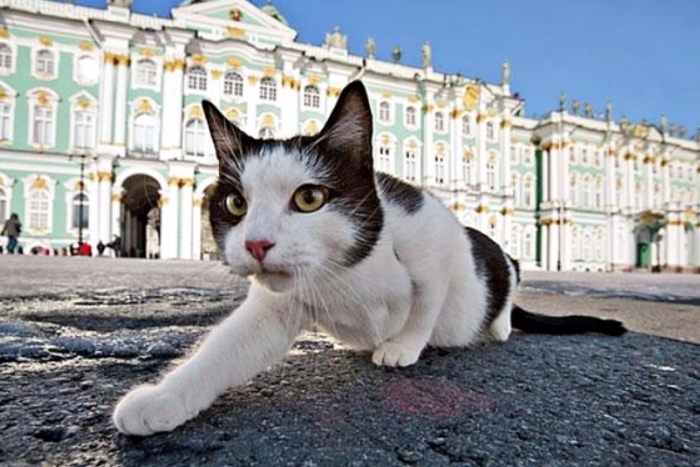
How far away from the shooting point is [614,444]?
73cm

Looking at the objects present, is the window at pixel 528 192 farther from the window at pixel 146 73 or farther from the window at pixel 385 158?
the window at pixel 146 73

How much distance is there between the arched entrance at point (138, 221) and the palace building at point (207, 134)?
0.10 m

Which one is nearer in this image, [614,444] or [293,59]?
[614,444]

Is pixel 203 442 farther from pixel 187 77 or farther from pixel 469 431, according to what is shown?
pixel 187 77

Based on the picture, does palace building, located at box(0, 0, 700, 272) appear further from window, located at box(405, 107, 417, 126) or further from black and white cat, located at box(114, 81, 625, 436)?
black and white cat, located at box(114, 81, 625, 436)

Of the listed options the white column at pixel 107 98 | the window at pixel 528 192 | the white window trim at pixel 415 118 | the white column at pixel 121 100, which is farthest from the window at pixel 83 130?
the window at pixel 528 192

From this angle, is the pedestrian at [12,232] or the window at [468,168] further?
the window at [468,168]

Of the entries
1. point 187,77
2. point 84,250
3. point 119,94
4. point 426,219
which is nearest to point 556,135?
point 187,77

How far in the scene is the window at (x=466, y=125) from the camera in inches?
1063

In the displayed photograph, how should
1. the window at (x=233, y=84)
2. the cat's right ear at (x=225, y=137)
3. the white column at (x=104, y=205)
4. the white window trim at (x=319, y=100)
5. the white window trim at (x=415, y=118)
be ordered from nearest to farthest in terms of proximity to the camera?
the cat's right ear at (x=225, y=137), the white column at (x=104, y=205), the window at (x=233, y=84), the white window trim at (x=319, y=100), the white window trim at (x=415, y=118)

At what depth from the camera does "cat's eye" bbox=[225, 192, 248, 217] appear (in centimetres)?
114

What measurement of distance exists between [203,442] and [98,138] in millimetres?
22632

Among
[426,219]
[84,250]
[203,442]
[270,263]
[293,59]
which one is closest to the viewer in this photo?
[203,442]

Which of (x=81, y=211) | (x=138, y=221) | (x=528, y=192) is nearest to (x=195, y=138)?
(x=138, y=221)
